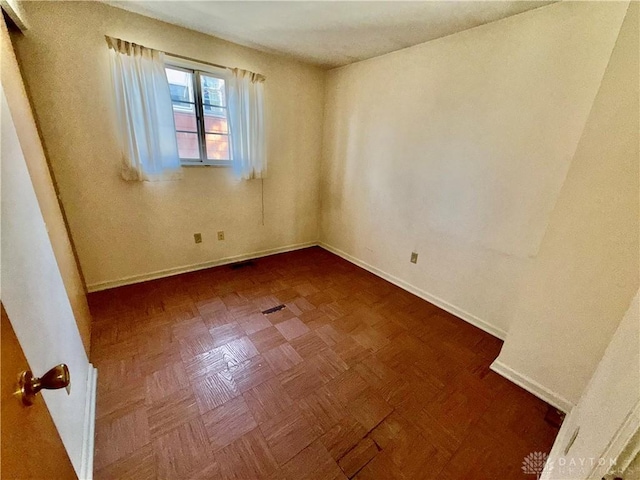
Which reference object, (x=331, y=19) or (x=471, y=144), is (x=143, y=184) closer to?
(x=331, y=19)

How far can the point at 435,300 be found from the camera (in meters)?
2.40

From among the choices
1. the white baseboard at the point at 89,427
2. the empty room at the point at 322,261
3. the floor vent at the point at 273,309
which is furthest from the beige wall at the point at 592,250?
the white baseboard at the point at 89,427

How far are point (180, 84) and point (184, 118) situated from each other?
0.92ft

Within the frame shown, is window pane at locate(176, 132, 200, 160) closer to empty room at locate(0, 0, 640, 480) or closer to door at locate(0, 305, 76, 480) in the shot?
empty room at locate(0, 0, 640, 480)

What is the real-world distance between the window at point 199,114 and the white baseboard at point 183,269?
107 cm

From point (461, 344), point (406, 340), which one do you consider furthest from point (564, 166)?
point (406, 340)

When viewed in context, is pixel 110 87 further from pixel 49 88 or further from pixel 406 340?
pixel 406 340

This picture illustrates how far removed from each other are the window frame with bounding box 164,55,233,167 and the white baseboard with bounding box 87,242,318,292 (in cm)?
105

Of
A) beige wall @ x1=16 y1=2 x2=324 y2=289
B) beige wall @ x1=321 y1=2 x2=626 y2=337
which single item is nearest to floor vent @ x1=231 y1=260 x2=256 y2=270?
beige wall @ x1=16 y1=2 x2=324 y2=289

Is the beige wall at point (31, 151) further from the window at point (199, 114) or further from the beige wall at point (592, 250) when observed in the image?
→ the beige wall at point (592, 250)

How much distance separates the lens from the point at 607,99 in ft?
3.68

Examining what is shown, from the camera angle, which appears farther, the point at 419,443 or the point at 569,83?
the point at 569,83

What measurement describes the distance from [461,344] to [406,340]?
406 millimetres

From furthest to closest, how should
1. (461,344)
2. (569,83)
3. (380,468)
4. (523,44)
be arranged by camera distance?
(461,344), (523,44), (569,83), (380,468)
